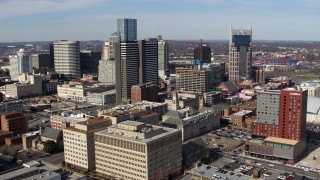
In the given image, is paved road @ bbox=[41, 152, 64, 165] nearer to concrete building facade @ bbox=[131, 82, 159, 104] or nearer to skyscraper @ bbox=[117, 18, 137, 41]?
concrete building facade @ bbox=[131, 82, 159, 104]

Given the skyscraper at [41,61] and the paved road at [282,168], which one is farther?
the skyscraper at [41,61]

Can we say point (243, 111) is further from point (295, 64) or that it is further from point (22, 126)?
point (295, 64)

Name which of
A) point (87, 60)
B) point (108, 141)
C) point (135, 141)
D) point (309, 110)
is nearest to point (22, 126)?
point (108, 141)

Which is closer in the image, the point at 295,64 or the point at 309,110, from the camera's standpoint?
the point at 309,110

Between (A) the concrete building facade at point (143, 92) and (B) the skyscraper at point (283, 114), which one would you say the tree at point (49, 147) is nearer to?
(A) the concrete building facade at point (143, 92)

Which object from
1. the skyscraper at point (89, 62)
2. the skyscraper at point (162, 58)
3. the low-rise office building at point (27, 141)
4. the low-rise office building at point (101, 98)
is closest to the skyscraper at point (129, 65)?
the low-rise office building at point (101, 98)

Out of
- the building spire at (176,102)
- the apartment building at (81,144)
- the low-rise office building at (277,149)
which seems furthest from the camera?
the building spire at (176,102)

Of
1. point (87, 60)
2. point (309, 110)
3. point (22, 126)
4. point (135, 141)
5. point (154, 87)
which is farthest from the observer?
point (87, 60)

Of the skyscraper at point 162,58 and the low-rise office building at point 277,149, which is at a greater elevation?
the skyscraper at point 162,58
